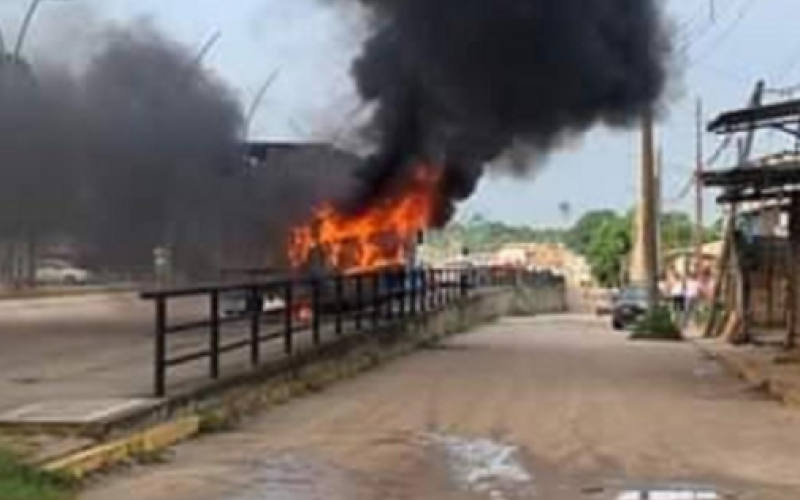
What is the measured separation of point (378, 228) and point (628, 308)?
20.0 m

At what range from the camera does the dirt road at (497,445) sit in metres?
11.6

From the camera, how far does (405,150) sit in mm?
35219

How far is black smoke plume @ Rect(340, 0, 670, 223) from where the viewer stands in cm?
2998

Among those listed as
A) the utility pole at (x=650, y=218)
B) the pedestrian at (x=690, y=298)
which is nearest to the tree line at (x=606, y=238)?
the pedestrian at (x=690, y=298)

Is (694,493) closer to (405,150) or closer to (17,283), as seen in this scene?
(405,150)

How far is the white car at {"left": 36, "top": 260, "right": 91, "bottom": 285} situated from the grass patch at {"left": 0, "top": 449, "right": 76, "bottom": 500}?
50369 millimetres

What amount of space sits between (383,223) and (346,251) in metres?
0.98

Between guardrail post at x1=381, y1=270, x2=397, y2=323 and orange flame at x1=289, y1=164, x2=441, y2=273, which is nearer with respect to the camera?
guardrail post at x1=381, y1=270, x2=397, y2=323

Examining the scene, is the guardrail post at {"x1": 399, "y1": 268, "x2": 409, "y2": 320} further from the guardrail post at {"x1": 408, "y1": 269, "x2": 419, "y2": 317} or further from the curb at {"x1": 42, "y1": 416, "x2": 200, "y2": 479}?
the curb at {"x1": 42, "y1": 416, "x2": 200, "y2": 479}

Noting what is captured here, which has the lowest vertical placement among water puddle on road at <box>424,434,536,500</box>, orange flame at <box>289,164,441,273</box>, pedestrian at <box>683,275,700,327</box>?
water puddle on road at <box>424,434,536,500</box>

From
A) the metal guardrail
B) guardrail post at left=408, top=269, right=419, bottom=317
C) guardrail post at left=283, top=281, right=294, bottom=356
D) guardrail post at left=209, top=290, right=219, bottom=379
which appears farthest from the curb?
guardrail post at left=408, top=269, right=419, bottom=317

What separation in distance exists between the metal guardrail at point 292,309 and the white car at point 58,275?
73.8 feet

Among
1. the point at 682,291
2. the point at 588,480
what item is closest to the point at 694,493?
the point at 588,480

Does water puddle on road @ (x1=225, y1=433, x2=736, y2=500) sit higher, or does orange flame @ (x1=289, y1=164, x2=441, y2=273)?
orange flame @ (x1=289, y1=164, x2=441, y2=273)
